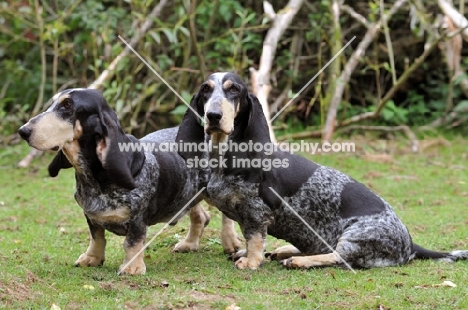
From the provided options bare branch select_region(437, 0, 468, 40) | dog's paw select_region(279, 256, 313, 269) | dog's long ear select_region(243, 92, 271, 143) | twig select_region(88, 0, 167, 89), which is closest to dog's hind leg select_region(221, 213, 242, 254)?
dog's paw select_region(279, 256, 313, 269)

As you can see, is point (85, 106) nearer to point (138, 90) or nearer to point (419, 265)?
point (419, 265)

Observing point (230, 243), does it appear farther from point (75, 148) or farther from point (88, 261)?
point (75, 148)

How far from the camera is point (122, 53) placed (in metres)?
13.5

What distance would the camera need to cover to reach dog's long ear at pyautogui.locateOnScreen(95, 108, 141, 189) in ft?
20.1

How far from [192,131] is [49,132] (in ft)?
4.74

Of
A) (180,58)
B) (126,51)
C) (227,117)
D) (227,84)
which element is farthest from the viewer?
(180,58)

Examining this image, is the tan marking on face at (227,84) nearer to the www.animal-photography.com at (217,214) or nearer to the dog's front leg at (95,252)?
the www.animal-photography.com at (217,214)

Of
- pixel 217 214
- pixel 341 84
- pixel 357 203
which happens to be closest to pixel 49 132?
pixel 357 203

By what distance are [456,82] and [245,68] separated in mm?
4000

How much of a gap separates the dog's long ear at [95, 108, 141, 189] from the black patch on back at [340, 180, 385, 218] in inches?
81.9

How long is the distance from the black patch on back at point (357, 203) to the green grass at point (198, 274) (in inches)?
22.3

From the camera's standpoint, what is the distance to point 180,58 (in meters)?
15.2

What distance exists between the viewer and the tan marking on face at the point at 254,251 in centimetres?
681

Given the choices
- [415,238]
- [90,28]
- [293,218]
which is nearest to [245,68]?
[90,28]
